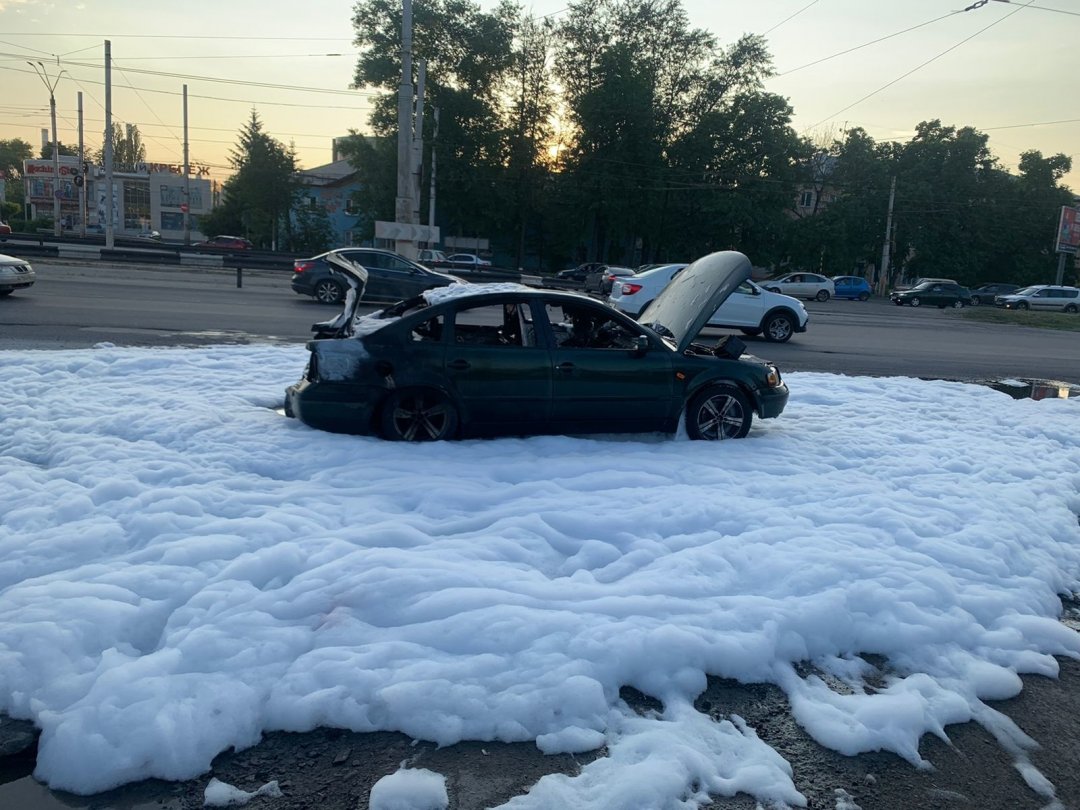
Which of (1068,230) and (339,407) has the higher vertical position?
(1068,230)

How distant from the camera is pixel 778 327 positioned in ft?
59.6

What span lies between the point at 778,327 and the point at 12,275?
644 inches

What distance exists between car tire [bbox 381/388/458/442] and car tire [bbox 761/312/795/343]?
12.5 meters

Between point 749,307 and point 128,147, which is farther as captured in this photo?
point 128,147

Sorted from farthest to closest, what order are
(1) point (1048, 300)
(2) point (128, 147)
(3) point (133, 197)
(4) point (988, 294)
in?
1. (2) point (128, 147)
2. (3) point (133, 197)
3. (4) point (988, 294)
4. (1) point (1048, 300)

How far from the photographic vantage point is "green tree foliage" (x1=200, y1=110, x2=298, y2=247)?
189 ft

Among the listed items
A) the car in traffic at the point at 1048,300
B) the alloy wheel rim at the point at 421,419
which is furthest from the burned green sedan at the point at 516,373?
the car in traffic at the point at 1048,300

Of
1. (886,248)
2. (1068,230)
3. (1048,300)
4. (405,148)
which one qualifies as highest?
(1068,230)

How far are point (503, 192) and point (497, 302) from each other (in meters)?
49.8

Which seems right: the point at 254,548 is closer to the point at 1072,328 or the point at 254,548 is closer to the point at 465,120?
the point at 1072,328

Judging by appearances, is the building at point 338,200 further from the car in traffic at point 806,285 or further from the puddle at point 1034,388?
the puddle at point 1034,388

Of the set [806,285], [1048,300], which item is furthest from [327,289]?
[1048,300]

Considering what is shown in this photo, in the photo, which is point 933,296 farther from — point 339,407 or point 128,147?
point 128,147

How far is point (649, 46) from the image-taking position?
57.2m
